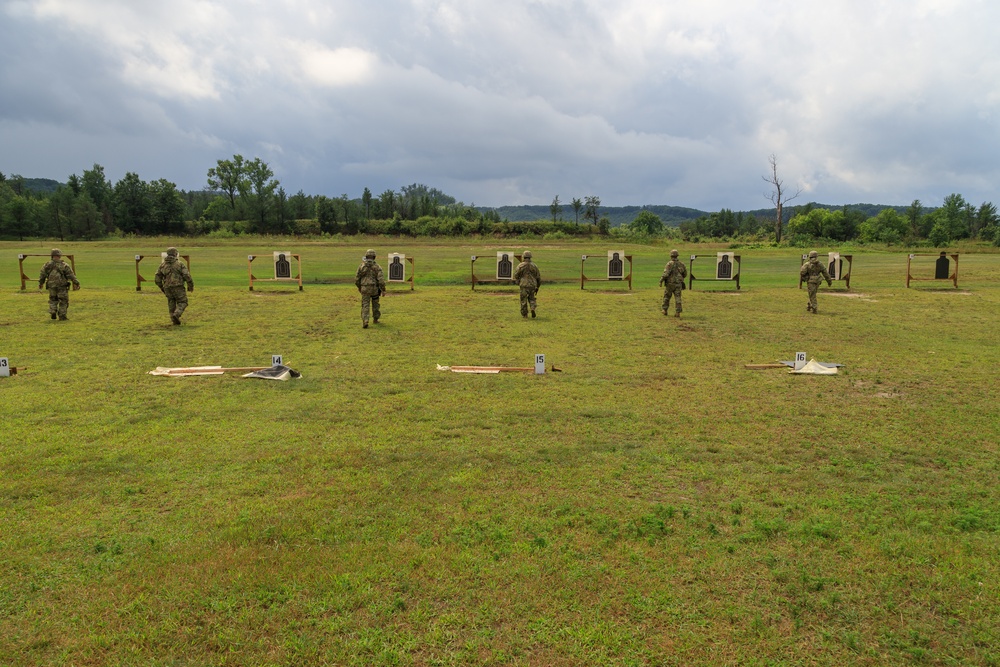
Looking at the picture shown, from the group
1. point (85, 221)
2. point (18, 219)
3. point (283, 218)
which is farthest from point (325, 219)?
point (18, 219)

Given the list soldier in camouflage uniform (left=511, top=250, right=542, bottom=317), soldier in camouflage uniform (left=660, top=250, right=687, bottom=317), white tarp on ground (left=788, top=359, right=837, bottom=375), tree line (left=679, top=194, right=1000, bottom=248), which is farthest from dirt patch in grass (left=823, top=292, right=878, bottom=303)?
tree line (left=679, top=194, right=1000, bottom=248)

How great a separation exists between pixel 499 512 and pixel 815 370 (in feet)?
29.7

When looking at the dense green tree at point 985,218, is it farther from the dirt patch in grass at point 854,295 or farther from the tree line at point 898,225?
the dirt patch in grass at point 854,295

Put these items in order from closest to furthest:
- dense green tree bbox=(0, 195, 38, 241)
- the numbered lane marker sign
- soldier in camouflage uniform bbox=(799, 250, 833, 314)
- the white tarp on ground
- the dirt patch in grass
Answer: the white tarp on ground < the numbered lane marker sign < soldier in camouflage uniform bbox=(799, 250, 833, 314) < the dirt patch in grass < dense green tree bbox=(0, 195, 38, 241)

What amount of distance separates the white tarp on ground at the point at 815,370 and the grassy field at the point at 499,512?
266mm

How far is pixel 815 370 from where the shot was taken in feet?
41.8

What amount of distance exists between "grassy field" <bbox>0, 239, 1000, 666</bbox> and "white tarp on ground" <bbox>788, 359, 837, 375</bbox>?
10.5 inches

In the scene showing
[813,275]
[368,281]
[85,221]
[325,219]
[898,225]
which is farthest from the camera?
[898,225]

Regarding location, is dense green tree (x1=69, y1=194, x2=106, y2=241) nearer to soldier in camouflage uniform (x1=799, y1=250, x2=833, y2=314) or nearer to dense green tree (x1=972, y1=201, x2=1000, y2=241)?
soldier in camouflage uniform (x1=799, y1=250, x2=833, y2=314)

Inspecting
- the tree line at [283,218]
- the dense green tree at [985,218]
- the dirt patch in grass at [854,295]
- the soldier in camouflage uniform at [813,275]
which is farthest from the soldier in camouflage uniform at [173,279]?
the dense green tree at [985,218]

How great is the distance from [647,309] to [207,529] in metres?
Result: 19.1

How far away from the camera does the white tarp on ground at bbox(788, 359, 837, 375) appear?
12648mm

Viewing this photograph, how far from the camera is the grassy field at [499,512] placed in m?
4.54

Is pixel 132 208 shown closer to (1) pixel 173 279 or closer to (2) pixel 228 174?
(2) pixel 228 174
